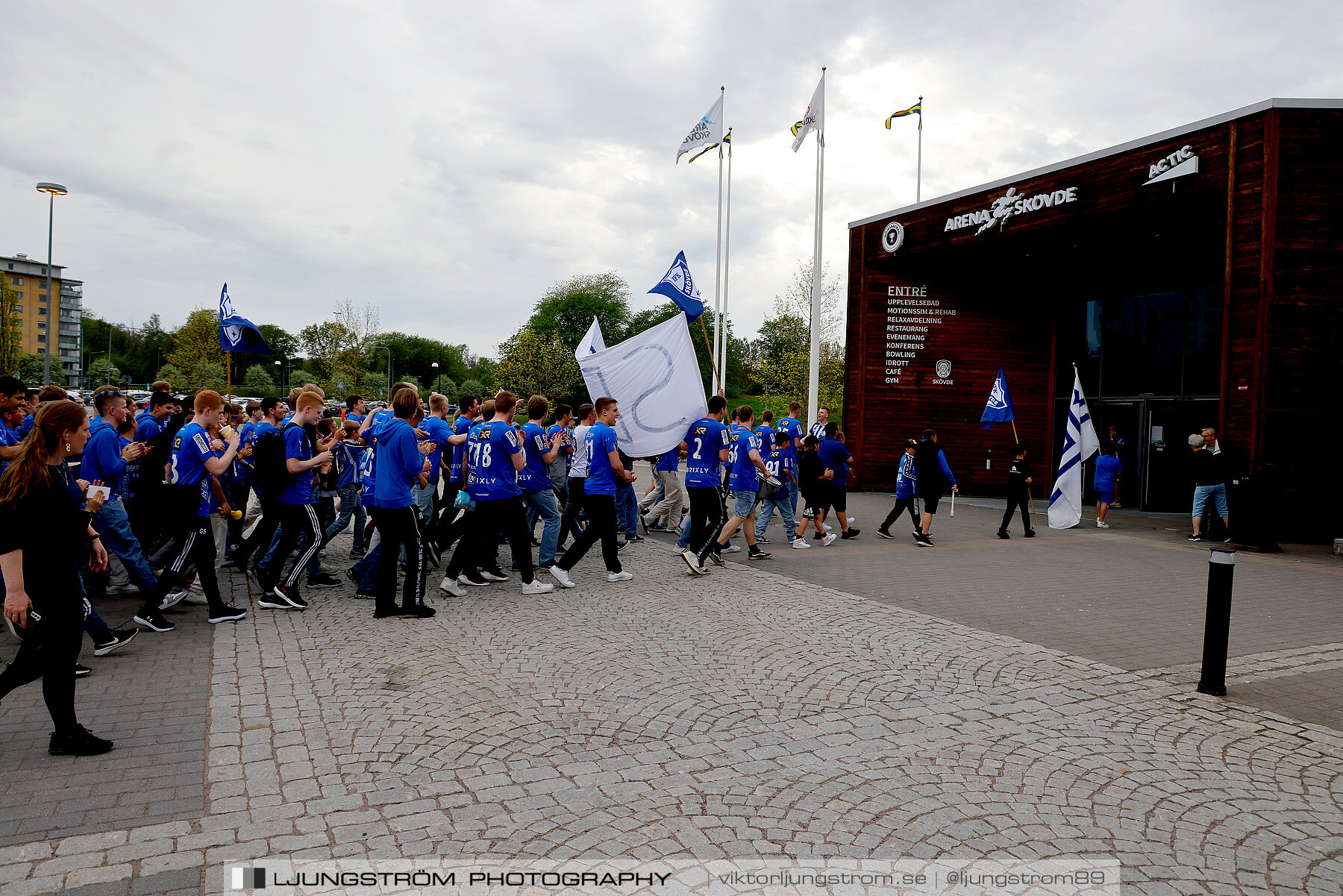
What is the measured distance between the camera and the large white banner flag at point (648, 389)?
33.7 feet

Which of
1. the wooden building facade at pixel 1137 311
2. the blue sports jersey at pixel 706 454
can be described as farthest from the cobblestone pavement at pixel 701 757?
the wooden building facade at pixel 1137 311

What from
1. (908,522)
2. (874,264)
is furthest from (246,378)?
(908,522)

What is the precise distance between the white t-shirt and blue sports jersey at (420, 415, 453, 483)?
5.42ft

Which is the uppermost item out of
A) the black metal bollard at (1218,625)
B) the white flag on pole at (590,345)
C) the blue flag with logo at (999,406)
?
the white flag on pole at (590,345)

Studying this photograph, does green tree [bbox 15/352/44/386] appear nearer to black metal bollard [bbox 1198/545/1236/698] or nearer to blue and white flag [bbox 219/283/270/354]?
blue and white flag [bbox 219/283/270/354]

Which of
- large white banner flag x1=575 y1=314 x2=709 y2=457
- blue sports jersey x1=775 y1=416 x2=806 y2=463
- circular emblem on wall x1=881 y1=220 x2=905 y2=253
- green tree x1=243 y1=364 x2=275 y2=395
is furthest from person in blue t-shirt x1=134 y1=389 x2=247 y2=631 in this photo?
green tree x1=243 y1=364 x2=275 y2=395

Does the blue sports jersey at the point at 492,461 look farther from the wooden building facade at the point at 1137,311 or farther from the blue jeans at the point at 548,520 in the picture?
the wooden building facade at the point at 1137,311

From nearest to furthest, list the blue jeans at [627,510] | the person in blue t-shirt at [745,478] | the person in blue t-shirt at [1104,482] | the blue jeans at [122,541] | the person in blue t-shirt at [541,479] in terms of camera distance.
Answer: the blue jeans at [122,541], the person in blue t-shirt at [541,479], the person in blue t-shirt at [745,478], the blue jeans at [627,510], the person in blue t-shirt at [1104,482]

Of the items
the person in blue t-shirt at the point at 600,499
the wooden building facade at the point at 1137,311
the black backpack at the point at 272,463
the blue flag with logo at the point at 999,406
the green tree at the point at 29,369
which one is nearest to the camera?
the black backpack at the point at 272,463

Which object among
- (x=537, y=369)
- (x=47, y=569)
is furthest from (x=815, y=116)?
(x=537, y=369)

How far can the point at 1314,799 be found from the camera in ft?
12.6

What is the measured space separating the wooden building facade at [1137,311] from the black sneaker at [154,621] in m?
14.7

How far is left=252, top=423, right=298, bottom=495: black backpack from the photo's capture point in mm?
7383

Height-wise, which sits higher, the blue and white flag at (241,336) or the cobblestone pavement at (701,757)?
the blue and white flag at (241,336)
